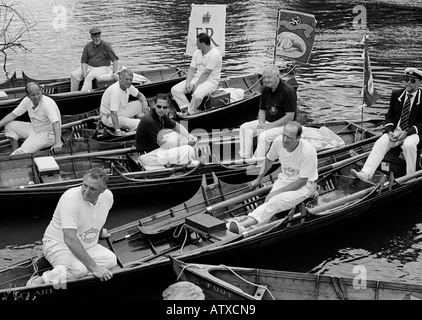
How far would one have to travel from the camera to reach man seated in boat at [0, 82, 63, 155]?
12188 millimetres

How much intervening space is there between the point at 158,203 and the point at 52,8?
916 inches

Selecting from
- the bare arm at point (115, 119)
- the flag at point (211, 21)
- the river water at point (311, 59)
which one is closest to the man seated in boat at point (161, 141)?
the river water at point (311, 59)

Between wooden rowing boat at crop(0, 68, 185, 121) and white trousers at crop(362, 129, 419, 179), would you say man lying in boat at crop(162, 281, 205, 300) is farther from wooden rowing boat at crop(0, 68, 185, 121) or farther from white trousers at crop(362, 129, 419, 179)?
wooden rowing boat at crop(0, 68, 185, 121)

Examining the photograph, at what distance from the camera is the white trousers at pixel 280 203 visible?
9.84 m

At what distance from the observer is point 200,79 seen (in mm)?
15594

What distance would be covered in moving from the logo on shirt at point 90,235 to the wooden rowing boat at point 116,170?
3.11m

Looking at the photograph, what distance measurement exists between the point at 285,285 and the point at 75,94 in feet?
32.4

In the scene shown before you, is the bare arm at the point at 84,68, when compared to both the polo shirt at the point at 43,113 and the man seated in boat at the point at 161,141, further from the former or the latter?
the man seated in boat at the point at 161,141

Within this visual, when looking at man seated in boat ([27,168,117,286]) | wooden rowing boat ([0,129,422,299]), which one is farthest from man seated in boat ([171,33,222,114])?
man seated in boat ([27,168,117,286])

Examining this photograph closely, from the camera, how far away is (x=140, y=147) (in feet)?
38.9
